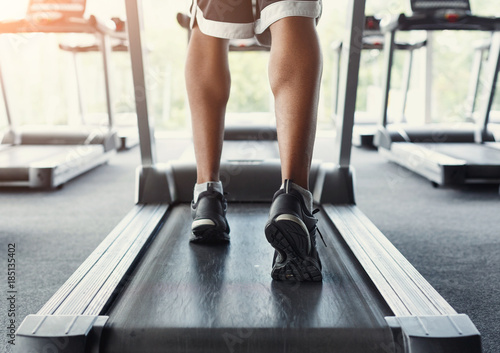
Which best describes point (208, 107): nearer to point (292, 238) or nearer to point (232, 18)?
point (232, 18)

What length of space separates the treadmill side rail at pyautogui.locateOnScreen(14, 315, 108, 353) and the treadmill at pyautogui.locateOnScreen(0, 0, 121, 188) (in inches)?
68.3

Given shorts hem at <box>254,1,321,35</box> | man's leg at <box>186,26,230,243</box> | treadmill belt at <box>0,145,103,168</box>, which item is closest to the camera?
shorts hem at <box>254,1,321,35</box>

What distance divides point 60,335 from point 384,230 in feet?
4.29

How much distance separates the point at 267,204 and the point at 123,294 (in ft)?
2.69

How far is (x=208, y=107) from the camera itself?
1184 millimetres

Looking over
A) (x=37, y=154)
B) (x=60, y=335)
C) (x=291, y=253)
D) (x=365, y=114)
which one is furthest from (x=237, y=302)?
(x=365, y=114)

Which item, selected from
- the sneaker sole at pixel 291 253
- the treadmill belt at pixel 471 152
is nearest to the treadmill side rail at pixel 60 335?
the sneaker sole at pixel 291 253

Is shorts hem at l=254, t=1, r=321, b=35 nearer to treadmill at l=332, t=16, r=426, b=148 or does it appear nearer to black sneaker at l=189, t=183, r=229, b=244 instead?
black sneaker at l=189, t=183, r=229, b=244

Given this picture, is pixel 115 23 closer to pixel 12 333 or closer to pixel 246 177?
pixel 246 177

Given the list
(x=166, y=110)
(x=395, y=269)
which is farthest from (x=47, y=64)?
(x=395, y=269)

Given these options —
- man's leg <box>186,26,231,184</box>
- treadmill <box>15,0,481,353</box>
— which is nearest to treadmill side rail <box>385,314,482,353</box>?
treadmill <box>15,0,481,353</box>

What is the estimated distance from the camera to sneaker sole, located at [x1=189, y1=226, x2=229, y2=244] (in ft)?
3.64

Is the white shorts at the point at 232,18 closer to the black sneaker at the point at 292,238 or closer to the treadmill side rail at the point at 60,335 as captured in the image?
the black sneaker at the point at 292,238

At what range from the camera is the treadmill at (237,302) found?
71 centimetres
